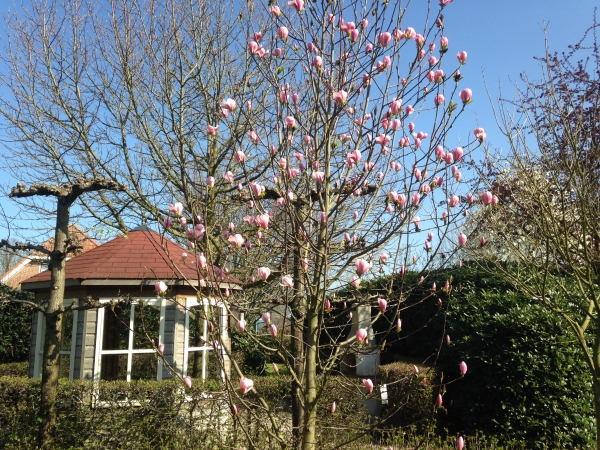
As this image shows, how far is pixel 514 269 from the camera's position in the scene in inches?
306

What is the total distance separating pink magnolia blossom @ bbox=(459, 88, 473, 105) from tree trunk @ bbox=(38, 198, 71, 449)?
15.4 ft

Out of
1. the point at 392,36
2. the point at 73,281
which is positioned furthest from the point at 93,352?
the point at 392,36

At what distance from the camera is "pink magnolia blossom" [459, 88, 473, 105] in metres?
3.13

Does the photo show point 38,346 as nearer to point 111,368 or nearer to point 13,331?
point 111,368

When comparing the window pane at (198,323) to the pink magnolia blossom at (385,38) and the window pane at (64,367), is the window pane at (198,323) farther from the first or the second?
the window pane at (64,367)

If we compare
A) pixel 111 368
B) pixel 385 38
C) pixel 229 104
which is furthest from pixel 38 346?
pixel 385 38

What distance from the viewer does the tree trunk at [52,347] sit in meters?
5.55

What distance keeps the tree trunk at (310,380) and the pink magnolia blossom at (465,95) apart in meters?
1.60

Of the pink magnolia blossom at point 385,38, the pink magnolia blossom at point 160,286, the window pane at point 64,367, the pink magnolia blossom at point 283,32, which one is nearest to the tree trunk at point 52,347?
the pink magnolia blossom at point 160,286

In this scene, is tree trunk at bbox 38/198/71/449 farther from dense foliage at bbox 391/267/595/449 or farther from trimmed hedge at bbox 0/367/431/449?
dense foliage at bbox 391/267/595/449

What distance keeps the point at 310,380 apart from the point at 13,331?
12610 millimetres

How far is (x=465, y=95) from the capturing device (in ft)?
10.3

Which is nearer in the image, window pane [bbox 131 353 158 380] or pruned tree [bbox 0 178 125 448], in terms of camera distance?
pruned tree [bbox 0 178 125 448]

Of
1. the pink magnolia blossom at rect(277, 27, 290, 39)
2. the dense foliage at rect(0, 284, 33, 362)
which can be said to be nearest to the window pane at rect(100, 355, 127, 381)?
the dense foliage at rect(0, 284, 33, 362)
